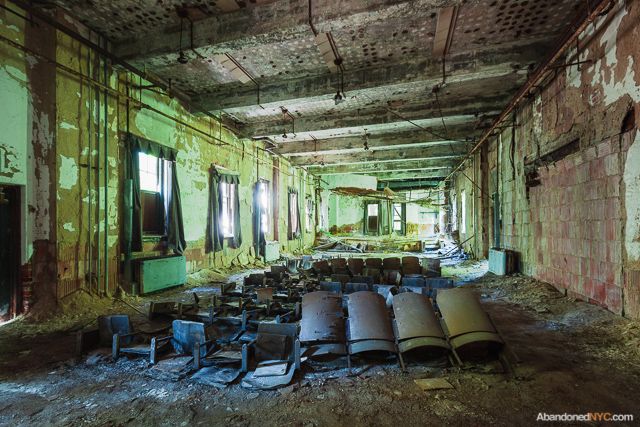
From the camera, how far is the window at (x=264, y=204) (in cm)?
1121

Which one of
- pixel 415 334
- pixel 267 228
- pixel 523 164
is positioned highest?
pixel 523 164

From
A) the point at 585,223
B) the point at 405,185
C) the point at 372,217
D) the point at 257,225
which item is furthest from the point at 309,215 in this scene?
the point at 585,223

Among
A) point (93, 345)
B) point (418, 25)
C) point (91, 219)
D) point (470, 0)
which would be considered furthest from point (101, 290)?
point (470, 0)

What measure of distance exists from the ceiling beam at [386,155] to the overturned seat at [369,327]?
921cm

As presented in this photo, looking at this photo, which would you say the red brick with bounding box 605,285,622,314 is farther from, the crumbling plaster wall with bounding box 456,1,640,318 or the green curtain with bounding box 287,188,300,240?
the green curtain with bounding box 287,188,300,240

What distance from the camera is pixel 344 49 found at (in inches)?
213

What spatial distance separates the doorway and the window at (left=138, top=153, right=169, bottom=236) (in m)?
2.29

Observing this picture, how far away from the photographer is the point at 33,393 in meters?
2.64

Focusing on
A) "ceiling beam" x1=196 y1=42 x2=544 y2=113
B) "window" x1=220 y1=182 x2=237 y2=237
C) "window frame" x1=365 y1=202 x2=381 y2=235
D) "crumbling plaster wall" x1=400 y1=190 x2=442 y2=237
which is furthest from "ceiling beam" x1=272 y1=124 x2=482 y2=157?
"crumbling plaster wall" x1=400 y1=190 x2=442 y2=237

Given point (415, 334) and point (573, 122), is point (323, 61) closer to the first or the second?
point (573, 122)

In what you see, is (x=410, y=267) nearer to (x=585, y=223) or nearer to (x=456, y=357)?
(x=585, y=223)

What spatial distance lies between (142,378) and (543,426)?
3.27 metres

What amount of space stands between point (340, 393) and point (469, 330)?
4.73ft

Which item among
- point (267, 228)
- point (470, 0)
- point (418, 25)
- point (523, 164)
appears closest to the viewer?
point (470, 0)
